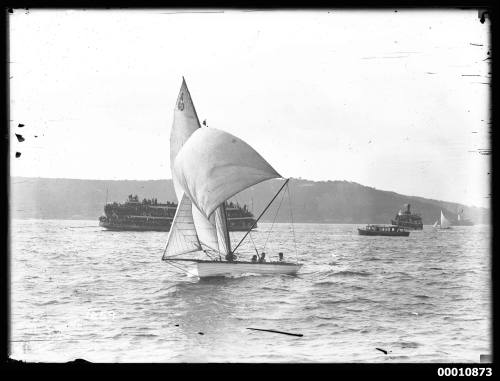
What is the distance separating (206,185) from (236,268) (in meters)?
3.47

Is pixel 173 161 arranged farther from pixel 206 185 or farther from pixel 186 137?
pixel 206 185

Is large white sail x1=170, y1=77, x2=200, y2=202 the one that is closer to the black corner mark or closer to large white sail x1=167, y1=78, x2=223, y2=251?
large white sail x1=167, y1=78, x2=223, y2=251

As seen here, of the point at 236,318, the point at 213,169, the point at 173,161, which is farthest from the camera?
the point at 213,169

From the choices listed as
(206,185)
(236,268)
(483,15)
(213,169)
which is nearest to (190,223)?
(236,268)

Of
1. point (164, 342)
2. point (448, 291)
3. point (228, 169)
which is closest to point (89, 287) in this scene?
point (164, 342)

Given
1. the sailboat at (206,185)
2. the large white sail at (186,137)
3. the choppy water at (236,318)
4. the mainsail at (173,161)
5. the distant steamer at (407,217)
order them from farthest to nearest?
the distant steamer at (407,217) → the sailboat at (206,185) → the mainsail at (173,161) → the large white sail at (186,137) → the choppy water at (236,318)

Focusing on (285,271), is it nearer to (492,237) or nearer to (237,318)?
(237,318)

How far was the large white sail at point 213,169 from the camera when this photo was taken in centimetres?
1550

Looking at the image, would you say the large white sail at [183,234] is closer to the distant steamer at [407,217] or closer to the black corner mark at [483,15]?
the distant steamer at [407,217]

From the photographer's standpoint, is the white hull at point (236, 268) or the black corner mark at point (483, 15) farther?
the white hull at point (236, 268)

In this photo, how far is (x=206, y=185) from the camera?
17781 mm

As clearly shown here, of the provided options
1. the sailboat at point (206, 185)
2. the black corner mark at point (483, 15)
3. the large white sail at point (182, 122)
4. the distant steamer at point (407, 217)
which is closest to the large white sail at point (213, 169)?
the sailboat at point (206, 185)

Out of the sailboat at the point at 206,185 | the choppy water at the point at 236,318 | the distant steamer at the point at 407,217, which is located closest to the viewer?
the choppy water at the point at 236,318
